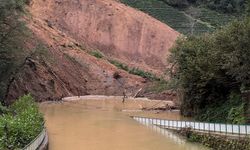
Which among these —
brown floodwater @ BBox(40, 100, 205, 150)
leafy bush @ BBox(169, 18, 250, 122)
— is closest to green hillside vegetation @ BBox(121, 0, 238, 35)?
brown floodwater @ BBox(40, 100, 205, 150)

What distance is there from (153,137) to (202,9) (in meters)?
62.5

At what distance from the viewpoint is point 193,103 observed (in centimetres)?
3681

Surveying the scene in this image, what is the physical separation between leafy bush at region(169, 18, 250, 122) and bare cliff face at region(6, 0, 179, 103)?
55.4 feet

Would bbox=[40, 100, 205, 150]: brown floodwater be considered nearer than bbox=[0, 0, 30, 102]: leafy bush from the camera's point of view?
Yes

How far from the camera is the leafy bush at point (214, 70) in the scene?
27.4m

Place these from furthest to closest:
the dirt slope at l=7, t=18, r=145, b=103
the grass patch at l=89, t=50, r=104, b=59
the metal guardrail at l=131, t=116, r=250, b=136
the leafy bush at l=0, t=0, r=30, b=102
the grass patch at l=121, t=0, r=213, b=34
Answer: the grass patch at l=121, t=0, r=213, b=34
the grass patch at l=89, t=50, r=104, b=59
the dirt slope at l=7, t=18, r=145, b=103
the leafy bush at l=0, t=0, r=30, b=102
the metal guardrail at l=131, t=116, r=250, b=136

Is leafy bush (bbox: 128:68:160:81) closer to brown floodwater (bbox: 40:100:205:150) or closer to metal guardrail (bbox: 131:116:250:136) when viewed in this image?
brown floodwater (bbox: 40:100:205:150)

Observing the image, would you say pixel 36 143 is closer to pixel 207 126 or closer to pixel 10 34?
→ pixel 207 126

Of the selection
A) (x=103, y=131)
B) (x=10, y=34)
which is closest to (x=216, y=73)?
(x=103, y=131)

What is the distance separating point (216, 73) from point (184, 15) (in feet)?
178

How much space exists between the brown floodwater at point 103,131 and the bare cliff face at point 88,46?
8.62 m

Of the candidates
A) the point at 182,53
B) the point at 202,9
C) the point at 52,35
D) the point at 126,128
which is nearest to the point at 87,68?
the point at 52,35

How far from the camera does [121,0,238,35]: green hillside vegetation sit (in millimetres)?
79062

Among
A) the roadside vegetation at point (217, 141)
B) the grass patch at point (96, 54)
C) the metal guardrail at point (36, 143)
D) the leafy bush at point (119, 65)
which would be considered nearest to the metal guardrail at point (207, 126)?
the roadside vegetation at point (217, 141)
